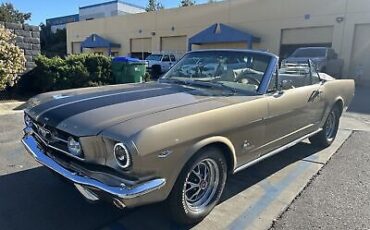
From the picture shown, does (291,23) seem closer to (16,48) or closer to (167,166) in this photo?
(16,48)

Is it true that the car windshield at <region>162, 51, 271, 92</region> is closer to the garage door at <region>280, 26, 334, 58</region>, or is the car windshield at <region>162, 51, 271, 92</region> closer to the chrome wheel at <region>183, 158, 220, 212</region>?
the chrome wheel at <region>183, 158, 220, 212</region>

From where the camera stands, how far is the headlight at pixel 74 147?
2.58 meters

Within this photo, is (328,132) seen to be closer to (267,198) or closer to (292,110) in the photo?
(292,110)

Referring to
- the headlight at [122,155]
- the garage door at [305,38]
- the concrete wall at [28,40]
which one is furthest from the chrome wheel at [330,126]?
the garage door at [305,38]

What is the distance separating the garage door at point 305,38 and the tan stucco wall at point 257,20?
0.30 m

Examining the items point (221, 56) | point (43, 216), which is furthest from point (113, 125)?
point (221, 56)

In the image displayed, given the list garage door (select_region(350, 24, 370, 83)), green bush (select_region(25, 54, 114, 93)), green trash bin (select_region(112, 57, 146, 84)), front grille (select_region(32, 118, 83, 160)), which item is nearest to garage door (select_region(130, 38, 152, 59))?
garage door (select_region(350, 24, 370, 83))

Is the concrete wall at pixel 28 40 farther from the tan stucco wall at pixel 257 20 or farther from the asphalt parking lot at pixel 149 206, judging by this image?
the tan stucco wall at pixel 257 20

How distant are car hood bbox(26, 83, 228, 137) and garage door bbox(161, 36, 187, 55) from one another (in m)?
24.5

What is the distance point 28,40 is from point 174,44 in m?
20.4

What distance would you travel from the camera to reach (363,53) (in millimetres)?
19125

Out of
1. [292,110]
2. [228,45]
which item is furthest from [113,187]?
[228,45]

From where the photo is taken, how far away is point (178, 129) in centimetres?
257

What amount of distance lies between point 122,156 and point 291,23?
21546 millimetres
